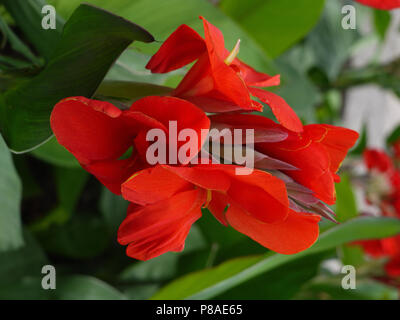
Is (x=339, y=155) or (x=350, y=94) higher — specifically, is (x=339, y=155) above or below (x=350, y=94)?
above

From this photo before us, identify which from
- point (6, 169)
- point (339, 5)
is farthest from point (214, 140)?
point (339, 5)

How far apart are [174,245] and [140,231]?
0.02 meters

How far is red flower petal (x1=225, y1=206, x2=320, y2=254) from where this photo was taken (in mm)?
192

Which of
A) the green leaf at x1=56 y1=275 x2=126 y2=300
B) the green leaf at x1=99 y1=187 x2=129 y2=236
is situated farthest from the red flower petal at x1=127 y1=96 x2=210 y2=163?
the green leaf at x1=99 y1=187 x2=129 y2=236

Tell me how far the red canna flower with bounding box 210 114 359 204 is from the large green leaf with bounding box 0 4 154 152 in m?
0.06

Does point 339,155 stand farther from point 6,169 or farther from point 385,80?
point 385,80

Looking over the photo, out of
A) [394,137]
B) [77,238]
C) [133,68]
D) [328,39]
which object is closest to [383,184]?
[394,137]

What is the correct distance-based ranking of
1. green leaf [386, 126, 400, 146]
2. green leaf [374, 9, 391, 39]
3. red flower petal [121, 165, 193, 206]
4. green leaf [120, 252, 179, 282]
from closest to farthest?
red flower petal [121, 165, 193, 206], green leaf [120, 252, 179, 282], green leaf [374, 9, 391, 39], green leaf [386, 126, 400, 146]

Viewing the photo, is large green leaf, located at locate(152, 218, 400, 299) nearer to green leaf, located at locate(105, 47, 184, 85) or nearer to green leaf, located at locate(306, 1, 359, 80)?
green leaf, located at locate(105, 47, 184, 85)

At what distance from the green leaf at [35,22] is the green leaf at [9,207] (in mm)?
91

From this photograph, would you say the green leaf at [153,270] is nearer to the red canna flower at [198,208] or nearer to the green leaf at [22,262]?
the green leaf at [22,262]

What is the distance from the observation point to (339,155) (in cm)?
21

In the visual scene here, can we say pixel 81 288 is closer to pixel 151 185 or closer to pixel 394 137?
pixel 151 185

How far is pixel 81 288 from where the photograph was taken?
43 cm
